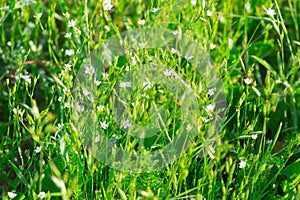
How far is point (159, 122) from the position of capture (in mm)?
1745

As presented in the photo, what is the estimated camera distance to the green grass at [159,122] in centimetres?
148

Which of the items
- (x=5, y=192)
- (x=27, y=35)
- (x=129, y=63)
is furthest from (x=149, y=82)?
(x=27, y=35)

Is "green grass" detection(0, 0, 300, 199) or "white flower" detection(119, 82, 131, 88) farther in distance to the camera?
"white flower" detection(119, 82, 131, 88)

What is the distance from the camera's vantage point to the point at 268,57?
2393mm

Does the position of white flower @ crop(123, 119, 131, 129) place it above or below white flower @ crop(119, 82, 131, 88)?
below

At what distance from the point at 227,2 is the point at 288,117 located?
53cm

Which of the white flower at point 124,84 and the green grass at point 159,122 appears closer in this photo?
the green grass at point 159,122

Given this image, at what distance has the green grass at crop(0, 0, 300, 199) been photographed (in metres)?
1.48

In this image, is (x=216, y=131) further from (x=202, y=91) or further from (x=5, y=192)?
(x=5, y=192)

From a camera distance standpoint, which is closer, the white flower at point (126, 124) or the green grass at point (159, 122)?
the green grass at point (159, 122)

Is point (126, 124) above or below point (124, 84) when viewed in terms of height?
below

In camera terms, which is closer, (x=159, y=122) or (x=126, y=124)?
(x=126, y=124)

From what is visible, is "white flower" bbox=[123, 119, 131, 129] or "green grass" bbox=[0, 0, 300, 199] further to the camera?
"white flower" bbox=[123, 119, 131, 129]

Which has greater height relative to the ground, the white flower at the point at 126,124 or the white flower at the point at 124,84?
the white flower at the point at 124,84
